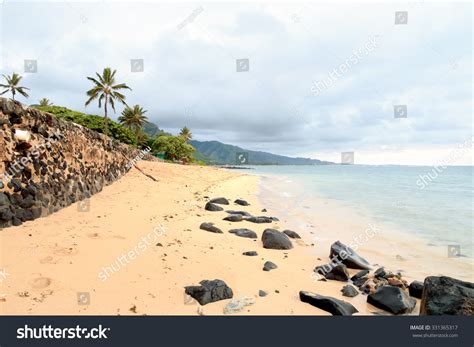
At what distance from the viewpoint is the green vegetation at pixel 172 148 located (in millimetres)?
59438

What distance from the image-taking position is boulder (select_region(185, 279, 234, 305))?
4750 millimetres

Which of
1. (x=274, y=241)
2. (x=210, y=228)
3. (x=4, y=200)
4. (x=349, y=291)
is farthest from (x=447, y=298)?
(x=4, y=200)

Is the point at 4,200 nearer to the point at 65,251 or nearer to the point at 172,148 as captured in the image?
the point at 65,251

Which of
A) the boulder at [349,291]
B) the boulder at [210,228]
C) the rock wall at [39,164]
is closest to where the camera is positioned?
the boulder at [349,291]

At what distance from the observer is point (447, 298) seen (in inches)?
177

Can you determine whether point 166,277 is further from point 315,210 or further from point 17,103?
point 315,210

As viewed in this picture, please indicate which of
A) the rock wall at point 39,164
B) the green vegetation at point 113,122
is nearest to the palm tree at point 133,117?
the green vegetation at point 113,122

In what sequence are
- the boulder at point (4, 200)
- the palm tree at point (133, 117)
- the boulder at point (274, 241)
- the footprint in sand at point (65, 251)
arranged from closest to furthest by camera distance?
the footprint in sand at point (65, 251)
the boulder at point (4, 200)
the boulder at point (274, 241)
the palm tree at point (133, 117)

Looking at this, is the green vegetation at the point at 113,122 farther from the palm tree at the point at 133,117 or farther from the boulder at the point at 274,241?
the boulder at the point at 274,241

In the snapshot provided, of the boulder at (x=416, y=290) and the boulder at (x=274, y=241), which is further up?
the boulder at (x=274, y=241)

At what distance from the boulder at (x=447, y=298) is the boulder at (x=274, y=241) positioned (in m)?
4.01

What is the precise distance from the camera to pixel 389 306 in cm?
509

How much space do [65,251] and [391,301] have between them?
259 inches
